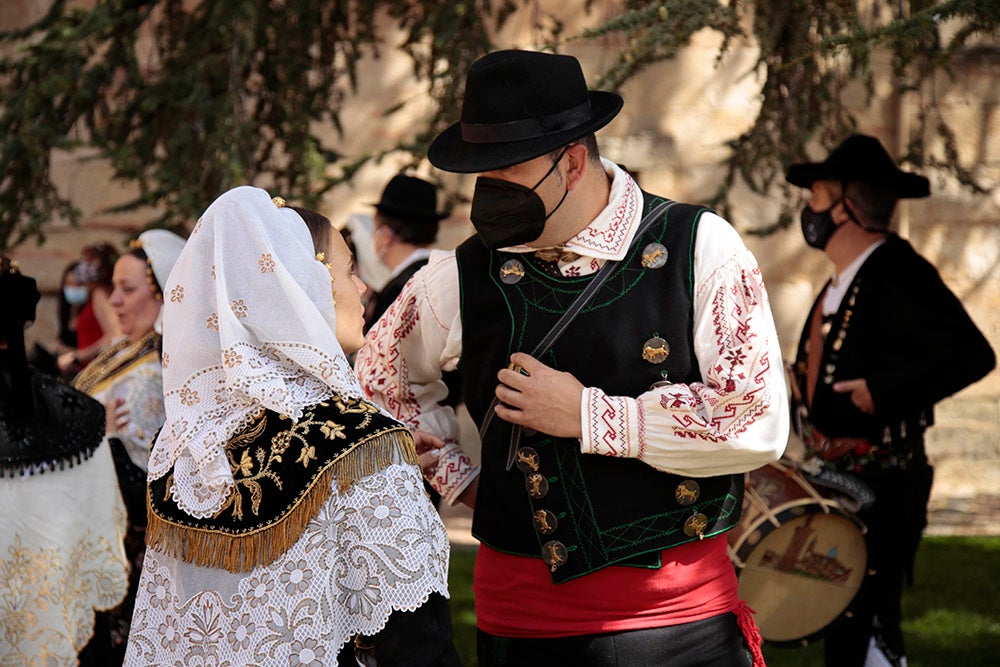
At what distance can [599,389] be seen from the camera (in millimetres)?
2773

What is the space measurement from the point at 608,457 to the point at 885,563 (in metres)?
2.19

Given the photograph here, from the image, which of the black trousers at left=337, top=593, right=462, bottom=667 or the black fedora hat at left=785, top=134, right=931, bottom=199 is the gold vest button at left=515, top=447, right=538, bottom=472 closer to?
the black trousers at left=337, top=593, right=462, bottom=667

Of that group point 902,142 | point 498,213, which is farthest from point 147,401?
point 902,142

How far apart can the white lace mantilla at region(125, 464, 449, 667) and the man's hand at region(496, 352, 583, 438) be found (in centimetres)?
51

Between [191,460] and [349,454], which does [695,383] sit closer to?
[349,454]

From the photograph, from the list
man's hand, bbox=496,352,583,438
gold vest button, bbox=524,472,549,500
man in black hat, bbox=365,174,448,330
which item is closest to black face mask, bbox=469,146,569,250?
man's hand, bbox=496,352,583,438

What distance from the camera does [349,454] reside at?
2258mm

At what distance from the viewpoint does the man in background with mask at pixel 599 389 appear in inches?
108

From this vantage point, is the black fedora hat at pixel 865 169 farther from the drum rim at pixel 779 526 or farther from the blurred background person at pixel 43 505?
the blurred background person at pixel 43 505

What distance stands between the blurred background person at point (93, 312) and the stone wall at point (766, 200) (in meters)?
1.10

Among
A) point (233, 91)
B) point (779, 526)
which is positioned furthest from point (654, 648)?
point (233, 91)

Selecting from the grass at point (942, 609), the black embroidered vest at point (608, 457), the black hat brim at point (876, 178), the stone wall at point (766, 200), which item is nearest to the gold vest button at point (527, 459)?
the black embroidered vest at point (608, 457)

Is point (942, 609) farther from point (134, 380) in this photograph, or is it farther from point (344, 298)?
point (344, 298)

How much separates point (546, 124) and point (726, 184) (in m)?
3.21
